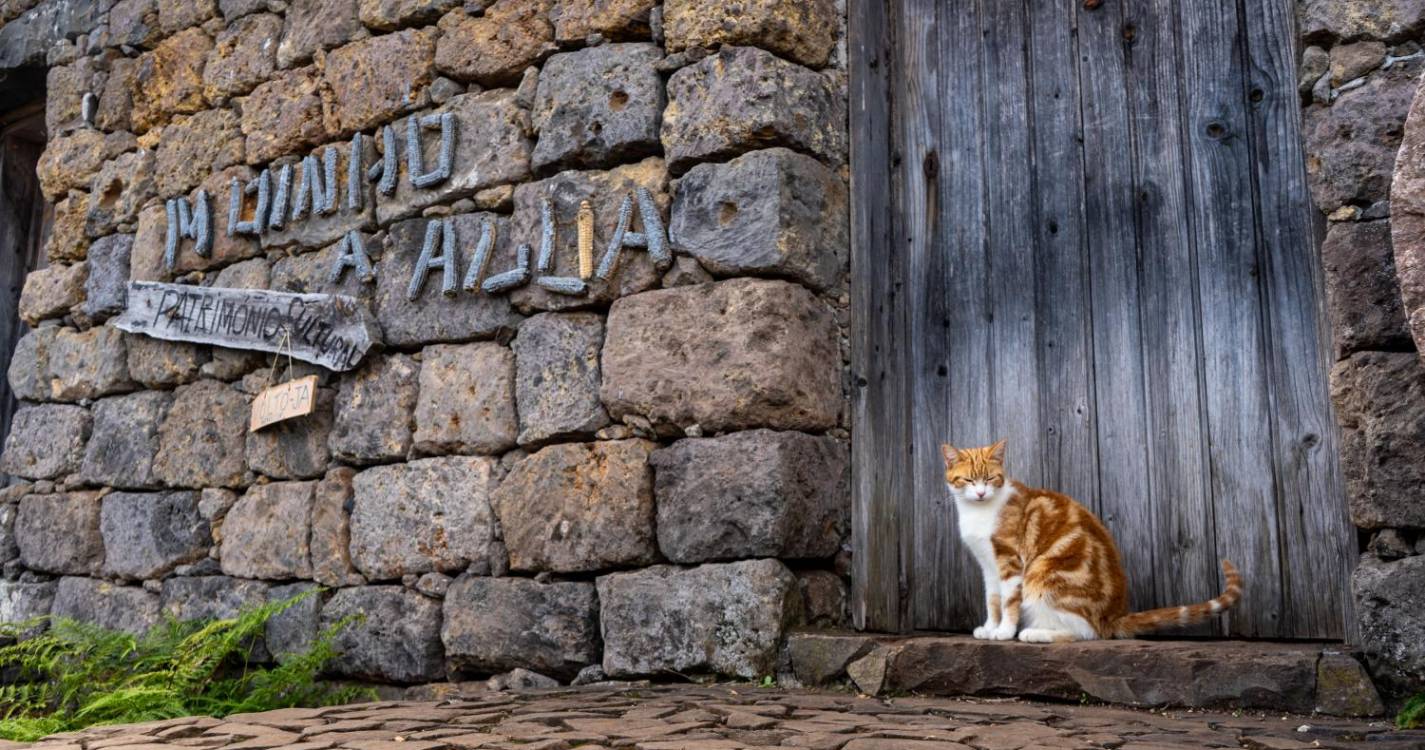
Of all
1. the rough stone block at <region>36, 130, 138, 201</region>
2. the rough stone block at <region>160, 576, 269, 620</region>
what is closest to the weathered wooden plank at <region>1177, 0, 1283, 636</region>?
the rough stone block at <region>160, 576, 269, 620</region>

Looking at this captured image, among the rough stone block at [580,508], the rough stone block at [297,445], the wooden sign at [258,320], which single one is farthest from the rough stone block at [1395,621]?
the rough stone block at [297,445]

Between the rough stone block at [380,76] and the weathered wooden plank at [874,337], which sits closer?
the weathered wooden plank at [874,337]

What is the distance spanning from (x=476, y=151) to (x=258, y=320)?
120cm

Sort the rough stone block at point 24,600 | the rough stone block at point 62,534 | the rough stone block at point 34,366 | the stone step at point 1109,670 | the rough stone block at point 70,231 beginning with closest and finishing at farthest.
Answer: the stone step at point 1109,670 → the rough stone block at point 62,534 → the rough stone block at point 24,600 → the rough stone block at point 34,366 → the rough stone block at point 70,231

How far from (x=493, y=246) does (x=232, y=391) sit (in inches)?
57.3

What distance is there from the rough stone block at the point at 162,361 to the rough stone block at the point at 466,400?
134 centimetres

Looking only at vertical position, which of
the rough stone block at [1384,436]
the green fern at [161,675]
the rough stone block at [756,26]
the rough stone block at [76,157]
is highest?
the rough stone block at [76,157]

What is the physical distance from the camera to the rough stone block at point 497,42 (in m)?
4.07

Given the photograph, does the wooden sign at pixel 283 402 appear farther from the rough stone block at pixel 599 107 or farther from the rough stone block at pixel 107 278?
the rough stone block at pixel 599 107

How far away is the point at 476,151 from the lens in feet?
13.6

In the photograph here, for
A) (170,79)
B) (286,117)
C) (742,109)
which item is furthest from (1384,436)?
(170,79)

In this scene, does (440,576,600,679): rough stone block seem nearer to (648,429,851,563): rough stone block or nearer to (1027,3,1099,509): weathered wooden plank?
(648,429,851,563): rough stone block

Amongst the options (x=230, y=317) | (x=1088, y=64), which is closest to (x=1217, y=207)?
(x=1088, y=64)

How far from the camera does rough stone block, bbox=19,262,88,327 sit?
5.46 meters
